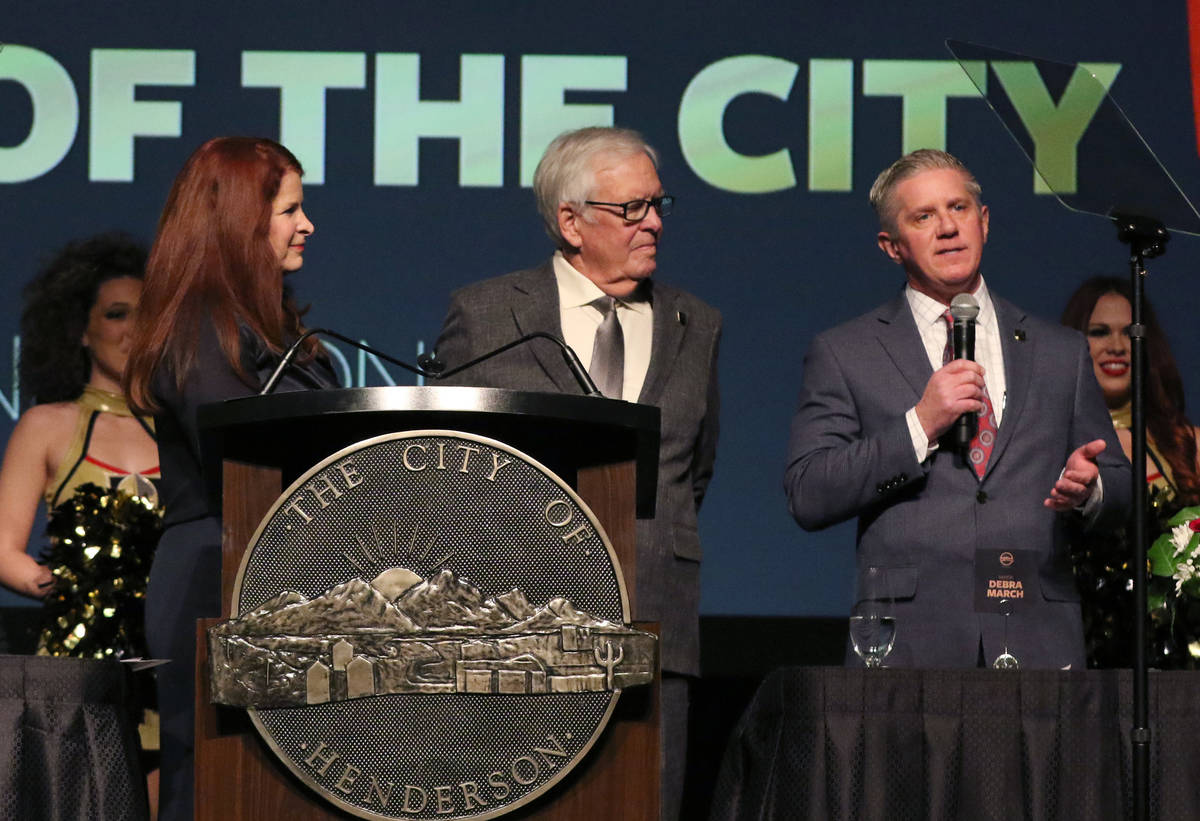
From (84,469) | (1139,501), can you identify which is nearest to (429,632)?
(1139,501)

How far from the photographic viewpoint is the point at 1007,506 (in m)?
3.24

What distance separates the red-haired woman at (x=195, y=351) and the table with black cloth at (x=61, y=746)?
0.64 ft

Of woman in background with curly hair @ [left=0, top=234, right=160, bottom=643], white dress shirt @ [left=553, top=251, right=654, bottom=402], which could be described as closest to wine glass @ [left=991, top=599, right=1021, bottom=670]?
white dress shirt @ [left=553, top=251, right=654, bottom=402]

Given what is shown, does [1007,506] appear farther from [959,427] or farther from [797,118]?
[797,118]

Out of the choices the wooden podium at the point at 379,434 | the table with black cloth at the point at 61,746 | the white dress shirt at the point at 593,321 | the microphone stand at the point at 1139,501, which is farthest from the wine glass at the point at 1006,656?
the table with black cloth at the point at 61,746

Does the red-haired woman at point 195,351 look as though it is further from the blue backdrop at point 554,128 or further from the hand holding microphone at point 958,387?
the blue backdrop at point 554,128

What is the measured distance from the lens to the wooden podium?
1.84 m

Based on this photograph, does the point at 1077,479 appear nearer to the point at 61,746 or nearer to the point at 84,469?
the point at 61,746

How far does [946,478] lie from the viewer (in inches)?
129

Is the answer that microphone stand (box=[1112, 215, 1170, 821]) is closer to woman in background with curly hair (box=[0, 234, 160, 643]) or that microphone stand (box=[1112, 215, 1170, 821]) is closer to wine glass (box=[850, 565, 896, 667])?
wine glass (box=[850, 565, 896, 667])

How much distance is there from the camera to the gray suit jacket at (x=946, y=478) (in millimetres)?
3133

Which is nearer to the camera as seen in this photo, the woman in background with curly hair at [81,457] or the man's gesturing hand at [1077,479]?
the man's gesturing hand at [1077,479]

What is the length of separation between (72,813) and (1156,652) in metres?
2.35

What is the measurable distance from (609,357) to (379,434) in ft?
4.68
